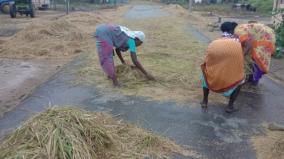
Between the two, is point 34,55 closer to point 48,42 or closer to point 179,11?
point 48,42

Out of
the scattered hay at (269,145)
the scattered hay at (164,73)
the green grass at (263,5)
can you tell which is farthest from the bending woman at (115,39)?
the green grass at (263,5)

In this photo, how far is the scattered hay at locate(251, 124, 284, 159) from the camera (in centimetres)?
451

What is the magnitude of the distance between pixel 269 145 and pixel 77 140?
2.48 metres

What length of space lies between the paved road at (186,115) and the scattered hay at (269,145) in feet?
0.36

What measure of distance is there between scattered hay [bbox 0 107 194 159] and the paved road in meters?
0.46

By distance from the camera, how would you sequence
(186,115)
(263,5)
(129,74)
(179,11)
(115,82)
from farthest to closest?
(263,5), (179,11), (129,74), (115,82), (186,115)

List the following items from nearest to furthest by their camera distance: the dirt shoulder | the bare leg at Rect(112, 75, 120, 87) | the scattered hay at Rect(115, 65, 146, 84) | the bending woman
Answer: the bending woman, the bare leg at Rect(112, 75, 120, 87), the scattered hay at Rect(115, 65, 146, 84), the dirt shoulder

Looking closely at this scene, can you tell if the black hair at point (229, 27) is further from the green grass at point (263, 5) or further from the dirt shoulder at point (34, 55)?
the green grass at point (263, 5)

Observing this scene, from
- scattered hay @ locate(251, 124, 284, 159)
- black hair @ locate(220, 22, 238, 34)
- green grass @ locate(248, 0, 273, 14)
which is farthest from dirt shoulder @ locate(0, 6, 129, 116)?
green grass @ locate(248, 0, 273, 14)

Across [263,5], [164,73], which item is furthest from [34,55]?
[263,5]

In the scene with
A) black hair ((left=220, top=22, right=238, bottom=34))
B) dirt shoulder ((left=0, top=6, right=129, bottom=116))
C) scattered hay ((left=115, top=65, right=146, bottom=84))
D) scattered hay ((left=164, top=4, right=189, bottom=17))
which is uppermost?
black hair ((left=220, top=22, right=238, bottom=34))

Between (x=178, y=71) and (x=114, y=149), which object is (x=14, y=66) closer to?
(x=178, y=71)

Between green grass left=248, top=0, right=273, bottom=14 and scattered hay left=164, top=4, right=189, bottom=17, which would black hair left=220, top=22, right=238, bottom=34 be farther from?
green grass left=248, top=0, right=273, bottom=14

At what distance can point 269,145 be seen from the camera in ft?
15.7
